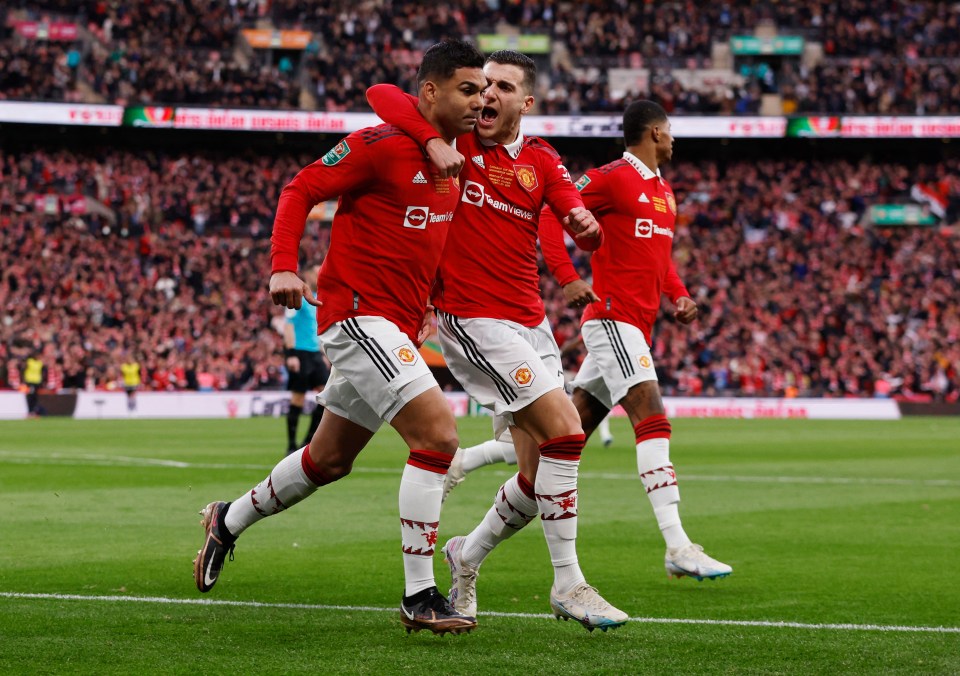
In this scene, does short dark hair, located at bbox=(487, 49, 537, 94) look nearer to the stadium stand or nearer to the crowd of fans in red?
the stadium stand

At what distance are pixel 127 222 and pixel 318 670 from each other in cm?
3949

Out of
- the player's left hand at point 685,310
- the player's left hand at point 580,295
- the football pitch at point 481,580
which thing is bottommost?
the football pitch at point 481,580

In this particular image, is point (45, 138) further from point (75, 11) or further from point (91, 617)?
point (91, 617)

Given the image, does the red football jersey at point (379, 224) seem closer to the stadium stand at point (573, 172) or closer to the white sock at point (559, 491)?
the white sock at point (559, 491)

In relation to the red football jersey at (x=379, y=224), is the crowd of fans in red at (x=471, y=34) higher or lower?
higher

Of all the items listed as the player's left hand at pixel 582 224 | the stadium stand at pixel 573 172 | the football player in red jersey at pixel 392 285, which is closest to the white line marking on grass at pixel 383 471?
the player's left hand at pixel 582 224

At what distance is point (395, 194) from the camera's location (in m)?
6.02

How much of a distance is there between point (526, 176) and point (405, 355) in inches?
53.5

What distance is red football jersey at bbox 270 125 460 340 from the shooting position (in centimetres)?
592

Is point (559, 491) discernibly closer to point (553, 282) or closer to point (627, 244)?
point (627, 244)

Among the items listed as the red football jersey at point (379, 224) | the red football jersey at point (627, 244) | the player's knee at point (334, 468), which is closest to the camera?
the red football jersey at point (379, 224)

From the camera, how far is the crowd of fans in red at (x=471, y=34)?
4453cm

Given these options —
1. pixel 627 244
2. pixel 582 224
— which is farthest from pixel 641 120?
pixel 582 224

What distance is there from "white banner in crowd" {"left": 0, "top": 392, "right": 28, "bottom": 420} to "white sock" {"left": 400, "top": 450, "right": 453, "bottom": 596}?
1081 inches
